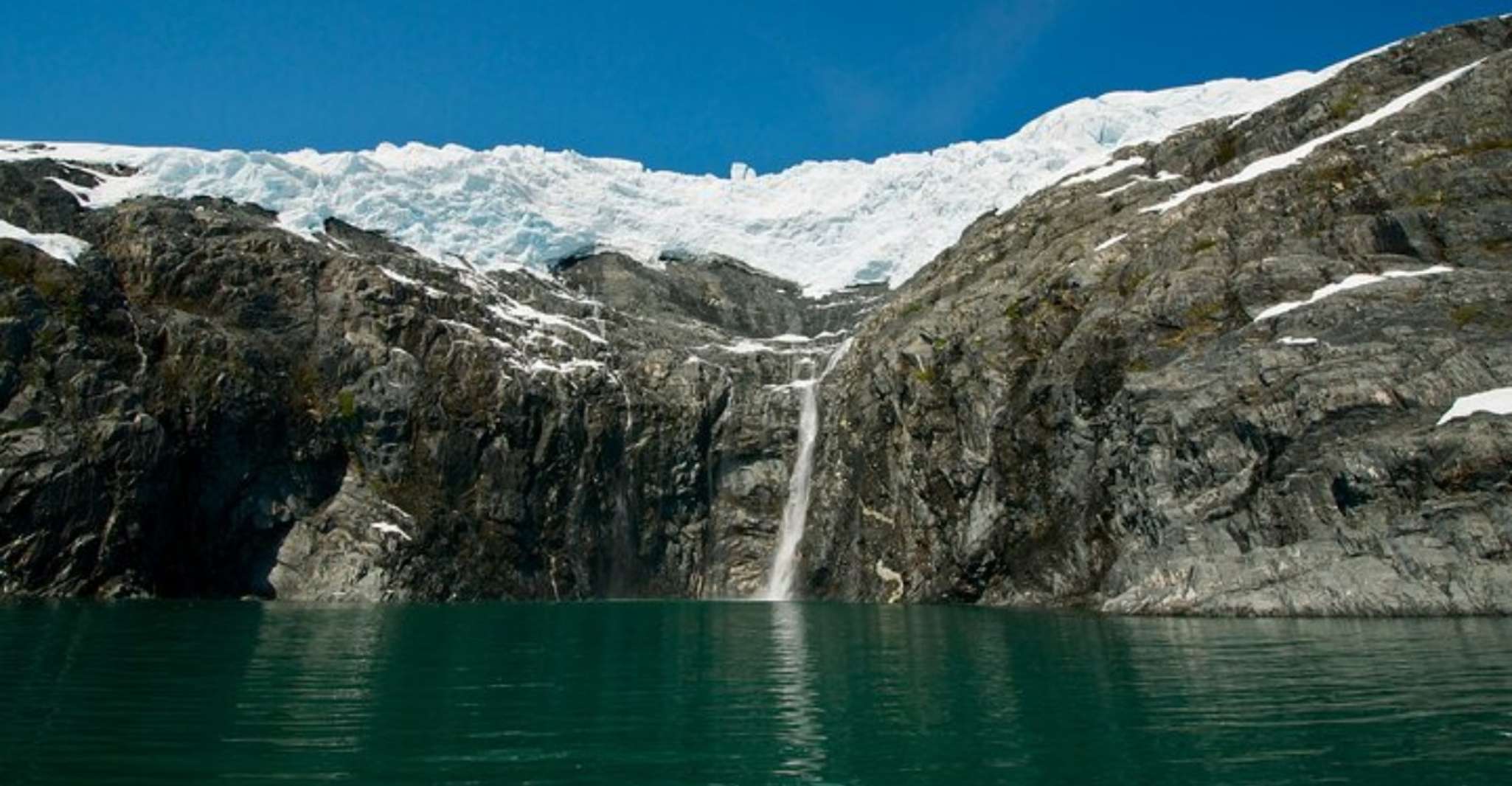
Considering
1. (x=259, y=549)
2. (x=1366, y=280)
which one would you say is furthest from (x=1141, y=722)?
(x=259, y=549)

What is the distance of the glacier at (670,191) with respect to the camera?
126 meters

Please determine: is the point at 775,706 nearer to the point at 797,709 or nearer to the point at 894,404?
the point at 797,709

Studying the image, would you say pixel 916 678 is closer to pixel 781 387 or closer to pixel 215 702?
pixel 215 702

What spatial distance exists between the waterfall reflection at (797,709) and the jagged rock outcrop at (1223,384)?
23248mm

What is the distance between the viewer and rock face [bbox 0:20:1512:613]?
52.9m

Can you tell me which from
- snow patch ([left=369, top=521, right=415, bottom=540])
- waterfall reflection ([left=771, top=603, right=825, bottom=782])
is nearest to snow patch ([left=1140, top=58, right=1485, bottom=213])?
waterfall reflection ([left=771, top=603, right=825, bottom=782])

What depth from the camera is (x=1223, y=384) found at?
193ft

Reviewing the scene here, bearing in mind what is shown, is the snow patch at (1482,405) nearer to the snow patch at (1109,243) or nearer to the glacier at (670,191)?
the snow patch at (1109,243)

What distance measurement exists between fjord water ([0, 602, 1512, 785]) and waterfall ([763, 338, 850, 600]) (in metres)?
51.1

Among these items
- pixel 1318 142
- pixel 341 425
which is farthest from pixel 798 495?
pixel 1318 142

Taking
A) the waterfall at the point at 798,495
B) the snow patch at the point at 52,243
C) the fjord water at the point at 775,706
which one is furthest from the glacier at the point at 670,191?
the fjord water at the point at 775,706

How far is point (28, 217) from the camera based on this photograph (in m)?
96.8

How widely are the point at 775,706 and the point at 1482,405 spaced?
130ft

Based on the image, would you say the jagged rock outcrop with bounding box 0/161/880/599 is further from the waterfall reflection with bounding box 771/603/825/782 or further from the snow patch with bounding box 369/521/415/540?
the waterfall reflection with bounding box 771/603/825/782
